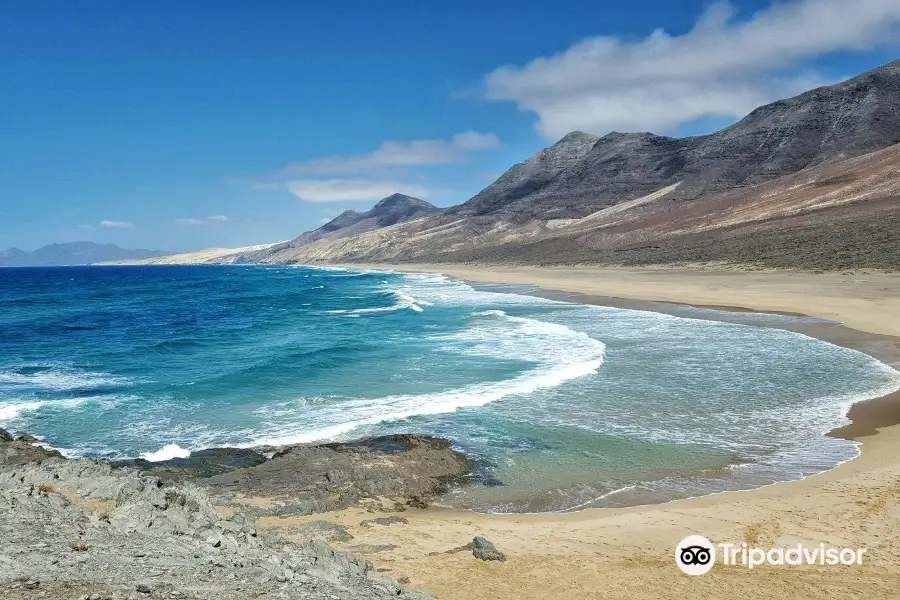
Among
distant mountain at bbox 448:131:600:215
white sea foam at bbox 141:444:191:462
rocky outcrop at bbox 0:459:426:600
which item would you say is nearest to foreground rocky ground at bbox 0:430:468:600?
rocky outcrop at bbox 0:459:426:600

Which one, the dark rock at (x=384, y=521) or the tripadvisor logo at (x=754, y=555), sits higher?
the dark rock at (x=384, y=521)

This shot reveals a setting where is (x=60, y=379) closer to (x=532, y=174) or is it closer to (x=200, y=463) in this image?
(x=200, y=463)

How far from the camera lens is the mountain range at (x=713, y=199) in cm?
5841

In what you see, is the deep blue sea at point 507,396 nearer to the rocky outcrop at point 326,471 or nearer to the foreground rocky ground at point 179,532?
the rocky outcrop at point 326,471

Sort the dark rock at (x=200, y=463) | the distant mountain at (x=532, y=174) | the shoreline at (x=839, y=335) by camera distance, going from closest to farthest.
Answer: the dark rock at (x=200, y=463)
the shoreline at (x=839, y=335)
the distant mountain at (x=532, y=174)

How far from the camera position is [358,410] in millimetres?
16469

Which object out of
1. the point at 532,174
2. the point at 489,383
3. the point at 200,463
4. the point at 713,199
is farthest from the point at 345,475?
the point at 532,174

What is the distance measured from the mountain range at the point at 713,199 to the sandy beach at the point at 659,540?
4275cm

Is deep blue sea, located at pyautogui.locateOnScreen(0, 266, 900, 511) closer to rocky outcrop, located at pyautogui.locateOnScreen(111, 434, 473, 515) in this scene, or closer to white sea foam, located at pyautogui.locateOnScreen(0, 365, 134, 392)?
white sea foam, located at pyautogui.locateOnScreen(0, 365, 134, 392)

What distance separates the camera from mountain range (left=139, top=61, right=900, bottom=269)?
192 feet

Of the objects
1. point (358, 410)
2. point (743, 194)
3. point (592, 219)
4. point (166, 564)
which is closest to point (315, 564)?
point (166, 564)

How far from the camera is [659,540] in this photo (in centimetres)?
828

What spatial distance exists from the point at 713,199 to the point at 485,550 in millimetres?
99777

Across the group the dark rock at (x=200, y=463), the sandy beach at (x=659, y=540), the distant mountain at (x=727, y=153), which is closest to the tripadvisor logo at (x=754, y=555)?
the sandy beach at (x=659, y=540)
